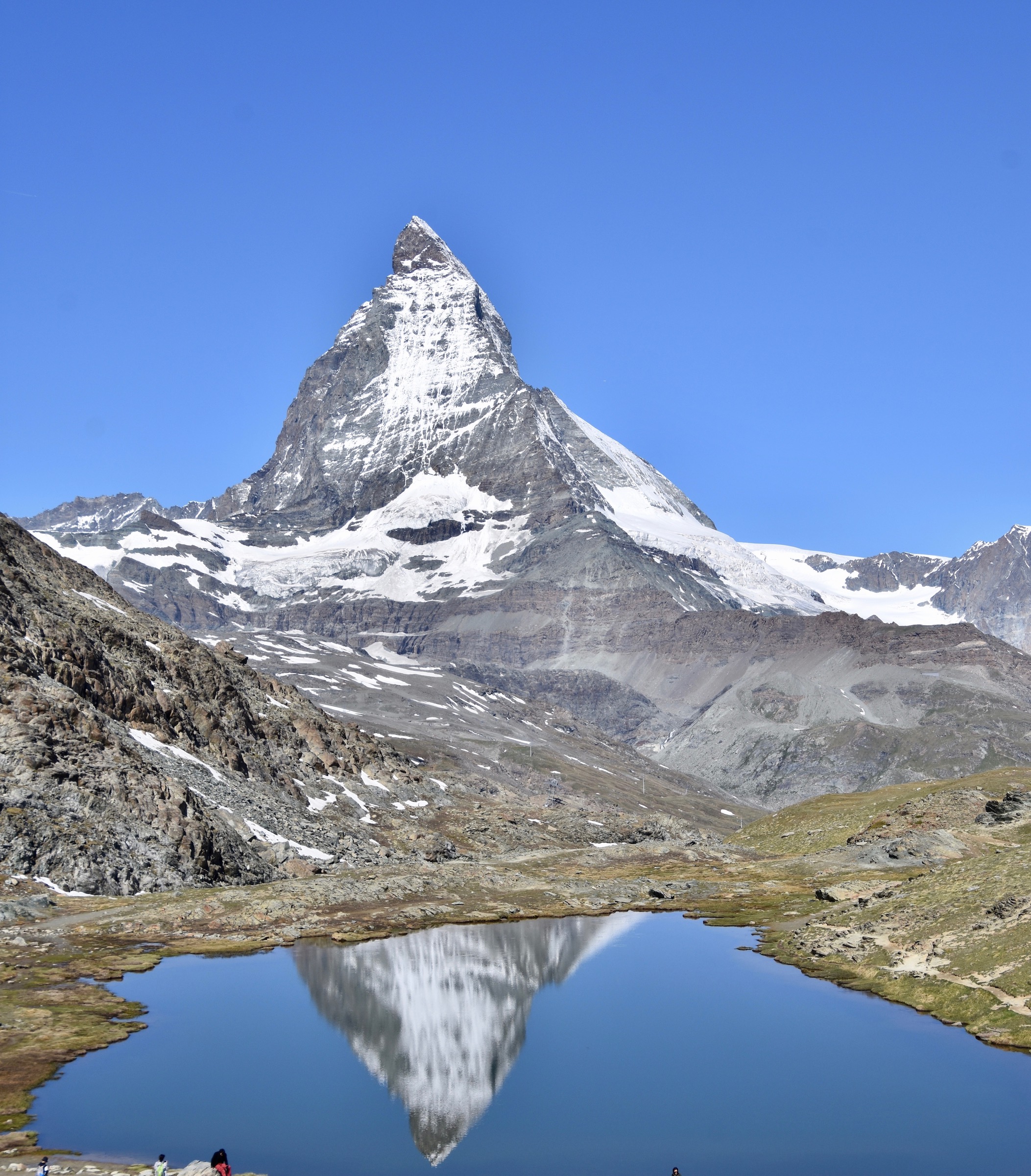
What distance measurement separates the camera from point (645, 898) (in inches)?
4938

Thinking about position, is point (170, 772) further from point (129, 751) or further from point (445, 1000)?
point (445, 1000)

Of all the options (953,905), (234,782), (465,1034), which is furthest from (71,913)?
(953,905)

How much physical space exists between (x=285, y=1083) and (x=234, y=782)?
242ft

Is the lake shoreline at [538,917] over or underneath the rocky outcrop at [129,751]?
underneath

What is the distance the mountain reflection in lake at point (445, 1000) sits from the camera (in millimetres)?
63500

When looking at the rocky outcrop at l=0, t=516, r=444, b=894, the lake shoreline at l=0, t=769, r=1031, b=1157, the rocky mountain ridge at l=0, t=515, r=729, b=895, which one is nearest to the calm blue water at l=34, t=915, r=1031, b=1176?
the lake shoreline at l=0, t=769, r=1031, b=1157

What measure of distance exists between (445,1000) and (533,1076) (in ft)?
62.1

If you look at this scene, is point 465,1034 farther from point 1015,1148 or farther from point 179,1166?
point 1015,1148

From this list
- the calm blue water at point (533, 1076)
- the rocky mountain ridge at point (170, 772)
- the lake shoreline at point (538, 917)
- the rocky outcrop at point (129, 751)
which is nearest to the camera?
the calm blue water at point (533, 1076)

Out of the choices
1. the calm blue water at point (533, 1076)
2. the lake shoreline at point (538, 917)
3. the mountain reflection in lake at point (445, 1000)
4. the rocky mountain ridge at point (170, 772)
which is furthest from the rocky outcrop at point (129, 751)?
the mountain reflection in lake at point (445, 1000)

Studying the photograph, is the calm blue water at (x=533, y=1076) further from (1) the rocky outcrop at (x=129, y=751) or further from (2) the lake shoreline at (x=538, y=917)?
(1) the rocky outcrop at (x=129, y=751)

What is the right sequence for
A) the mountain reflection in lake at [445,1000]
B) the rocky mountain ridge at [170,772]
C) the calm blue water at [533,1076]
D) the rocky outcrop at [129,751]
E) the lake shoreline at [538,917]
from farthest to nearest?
1. the rocky mountain ridge at [170,772]
2. the rocky outcrop at [129,751]
3. the lake shoreline at [538,917]
4. the mountain reflection in lake at [445,1000]
5. the calm blue water at [533,1076]

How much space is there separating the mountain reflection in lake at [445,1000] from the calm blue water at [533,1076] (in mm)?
237

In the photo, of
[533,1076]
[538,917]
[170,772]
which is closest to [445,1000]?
[533,1076]
